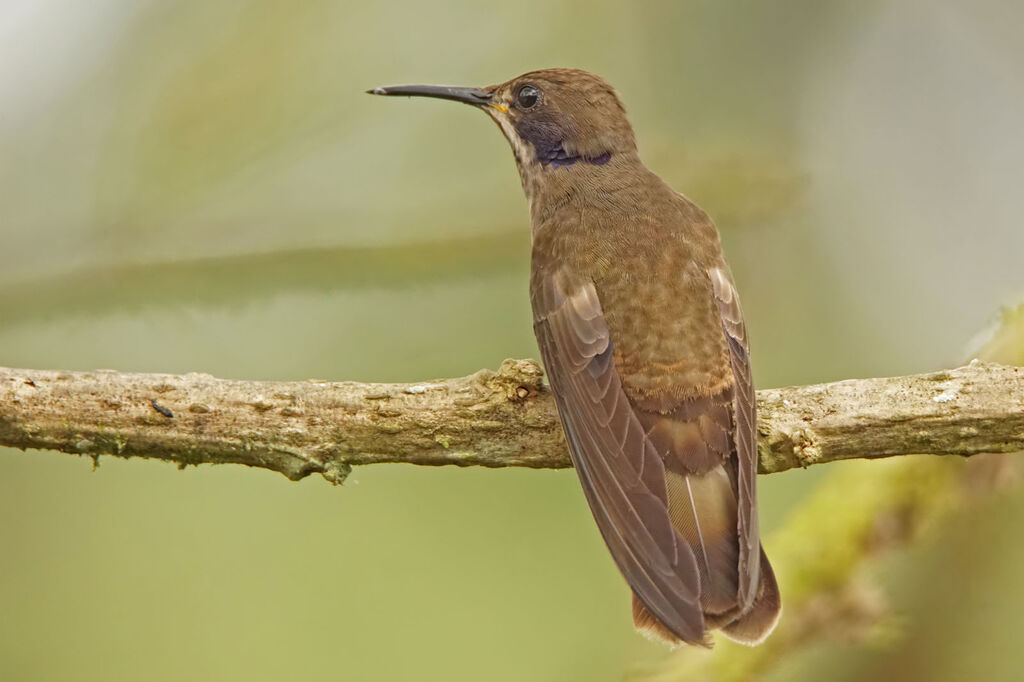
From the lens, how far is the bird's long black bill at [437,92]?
17.0ft

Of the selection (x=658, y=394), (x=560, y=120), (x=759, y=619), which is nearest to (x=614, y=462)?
(x=658, y=394)

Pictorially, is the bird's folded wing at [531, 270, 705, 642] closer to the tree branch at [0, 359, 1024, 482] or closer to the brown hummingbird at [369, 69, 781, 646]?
the brown hummingbird at [369, 69, 781, 646]

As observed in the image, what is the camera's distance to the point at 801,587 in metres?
4.03

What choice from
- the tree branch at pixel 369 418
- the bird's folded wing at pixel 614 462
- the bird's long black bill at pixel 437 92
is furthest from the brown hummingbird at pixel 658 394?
the bird's long black bill at pixel 437 92

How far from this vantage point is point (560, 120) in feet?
16.6

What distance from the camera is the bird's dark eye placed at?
512 centimetres

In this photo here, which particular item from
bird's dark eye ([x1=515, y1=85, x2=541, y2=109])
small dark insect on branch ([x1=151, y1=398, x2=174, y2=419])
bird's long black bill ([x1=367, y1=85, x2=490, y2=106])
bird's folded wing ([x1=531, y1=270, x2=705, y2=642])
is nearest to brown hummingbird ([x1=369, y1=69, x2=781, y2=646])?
bird's folded wing ([x1=531, y1=270, x2=705, y2=642])

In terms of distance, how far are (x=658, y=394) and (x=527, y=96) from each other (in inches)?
74.7

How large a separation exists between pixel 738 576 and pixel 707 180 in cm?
211

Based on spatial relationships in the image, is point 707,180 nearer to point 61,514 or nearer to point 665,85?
point 665,85

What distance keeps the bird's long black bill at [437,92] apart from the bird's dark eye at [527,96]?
187 millimetres

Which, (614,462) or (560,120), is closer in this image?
(614,462)

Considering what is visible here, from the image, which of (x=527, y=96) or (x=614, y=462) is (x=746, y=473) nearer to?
(x=614, y=462)

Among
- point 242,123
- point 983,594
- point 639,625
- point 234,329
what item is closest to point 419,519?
point 234,329
